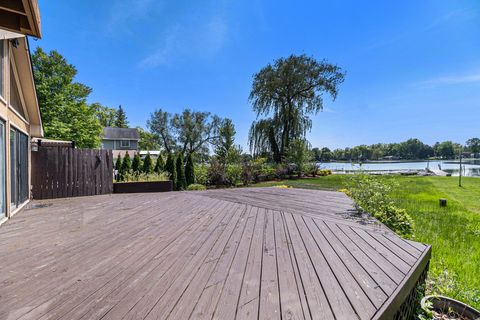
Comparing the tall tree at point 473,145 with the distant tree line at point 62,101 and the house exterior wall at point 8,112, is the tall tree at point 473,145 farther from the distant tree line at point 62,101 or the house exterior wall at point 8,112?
the house exterior wall at point 8,112

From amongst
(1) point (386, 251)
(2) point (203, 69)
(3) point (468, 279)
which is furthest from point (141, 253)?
(2) point (203, 69)

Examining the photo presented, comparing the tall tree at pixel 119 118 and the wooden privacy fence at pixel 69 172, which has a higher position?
the tall tree at pixel 119 118

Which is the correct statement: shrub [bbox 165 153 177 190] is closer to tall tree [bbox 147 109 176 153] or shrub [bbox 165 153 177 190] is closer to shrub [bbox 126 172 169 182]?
shrub [bbox 126 172 169 182]

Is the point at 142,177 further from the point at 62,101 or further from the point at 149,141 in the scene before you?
the point at 149,141

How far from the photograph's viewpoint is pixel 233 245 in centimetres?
254

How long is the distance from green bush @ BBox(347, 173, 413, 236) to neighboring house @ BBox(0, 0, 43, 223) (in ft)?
17.8

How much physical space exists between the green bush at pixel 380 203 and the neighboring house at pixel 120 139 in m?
26.4

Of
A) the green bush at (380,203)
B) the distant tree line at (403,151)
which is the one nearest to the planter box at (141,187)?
the green bush at (380,203)

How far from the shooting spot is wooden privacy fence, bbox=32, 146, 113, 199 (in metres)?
6.05

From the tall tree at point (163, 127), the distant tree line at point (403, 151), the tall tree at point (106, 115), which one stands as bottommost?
the distant tree line at point (403, 151)

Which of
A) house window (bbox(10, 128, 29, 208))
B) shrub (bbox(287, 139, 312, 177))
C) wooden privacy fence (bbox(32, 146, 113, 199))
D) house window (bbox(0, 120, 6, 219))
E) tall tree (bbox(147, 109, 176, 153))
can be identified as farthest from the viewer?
tall tree (bbox(147, 109, 176, 153))


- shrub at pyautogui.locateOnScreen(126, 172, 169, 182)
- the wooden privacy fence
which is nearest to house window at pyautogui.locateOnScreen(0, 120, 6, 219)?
the wooden privacy fence

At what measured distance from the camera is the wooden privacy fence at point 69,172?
605 cm

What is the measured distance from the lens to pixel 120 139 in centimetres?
2697
